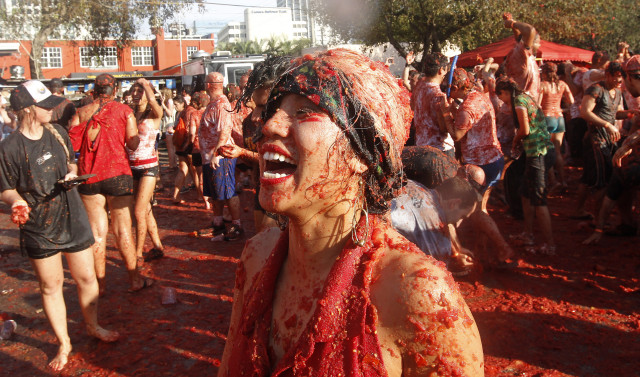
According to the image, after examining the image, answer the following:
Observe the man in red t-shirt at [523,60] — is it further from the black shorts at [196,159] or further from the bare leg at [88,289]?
the bare leg at [88,289]

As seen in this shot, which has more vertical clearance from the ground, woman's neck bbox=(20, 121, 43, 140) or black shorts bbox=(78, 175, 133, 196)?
woman's neck bbox=(20, 121, 43, 140)

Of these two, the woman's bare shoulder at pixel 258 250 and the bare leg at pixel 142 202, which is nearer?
the woman's bare shoulder at pixel 258 250

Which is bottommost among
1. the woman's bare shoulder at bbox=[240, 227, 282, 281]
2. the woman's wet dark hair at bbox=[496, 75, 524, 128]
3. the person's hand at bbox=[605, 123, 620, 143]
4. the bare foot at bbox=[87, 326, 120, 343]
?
the bare foot at bbox=[87, 326, 120, 343]

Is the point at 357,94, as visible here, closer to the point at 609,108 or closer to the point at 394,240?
the point at 394,240

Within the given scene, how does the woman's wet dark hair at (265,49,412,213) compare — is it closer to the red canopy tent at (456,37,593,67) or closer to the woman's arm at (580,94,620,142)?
the woman's arm at (580,94,620,142)

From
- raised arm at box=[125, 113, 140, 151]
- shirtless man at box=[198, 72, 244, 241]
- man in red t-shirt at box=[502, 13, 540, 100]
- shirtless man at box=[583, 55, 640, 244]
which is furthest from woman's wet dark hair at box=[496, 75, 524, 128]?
raised arm at box=[125, 113, 140, 151]

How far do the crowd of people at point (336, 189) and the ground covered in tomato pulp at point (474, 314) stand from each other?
0.27 metres

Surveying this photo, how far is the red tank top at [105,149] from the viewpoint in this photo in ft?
18.3

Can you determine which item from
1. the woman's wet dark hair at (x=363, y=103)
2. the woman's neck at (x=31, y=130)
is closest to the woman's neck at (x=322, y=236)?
the woman's wet dark hair at (x=363, y=103)

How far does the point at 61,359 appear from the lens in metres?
4.52

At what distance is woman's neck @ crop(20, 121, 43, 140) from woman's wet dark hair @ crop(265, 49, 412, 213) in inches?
143

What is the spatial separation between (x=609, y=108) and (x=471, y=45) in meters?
21.7

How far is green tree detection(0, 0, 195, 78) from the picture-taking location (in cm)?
2817

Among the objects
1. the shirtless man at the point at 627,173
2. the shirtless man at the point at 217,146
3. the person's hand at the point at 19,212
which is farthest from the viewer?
the shirtless man at the point at 217,146
